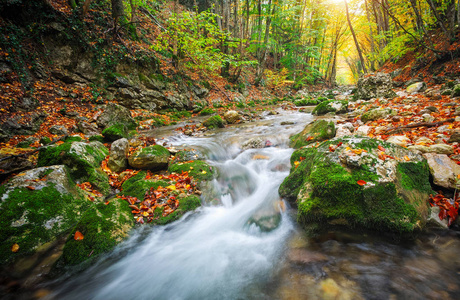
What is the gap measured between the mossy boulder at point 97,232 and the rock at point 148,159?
1.38 metres

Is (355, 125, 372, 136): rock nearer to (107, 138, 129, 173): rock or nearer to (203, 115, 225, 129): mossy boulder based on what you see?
(203, 115, 225, 129): mossy boulder

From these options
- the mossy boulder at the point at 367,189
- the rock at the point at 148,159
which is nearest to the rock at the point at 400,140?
the mossy boulder at the point at 367,189

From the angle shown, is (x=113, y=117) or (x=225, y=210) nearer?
(x=225, y=210)

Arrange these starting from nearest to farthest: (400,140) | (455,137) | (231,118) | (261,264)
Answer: (261,264)
(455,137)
(400,140)
(231,118)

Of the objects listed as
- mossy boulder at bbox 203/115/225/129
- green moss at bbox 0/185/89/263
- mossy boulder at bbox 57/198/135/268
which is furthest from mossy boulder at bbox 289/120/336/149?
green moss at bbox 0/185/89/263

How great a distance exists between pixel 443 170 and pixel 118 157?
5.92 m

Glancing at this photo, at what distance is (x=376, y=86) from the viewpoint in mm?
10383

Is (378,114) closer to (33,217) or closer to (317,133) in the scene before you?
(317,133)

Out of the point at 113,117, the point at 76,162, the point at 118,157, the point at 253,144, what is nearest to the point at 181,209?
the point at 118,157

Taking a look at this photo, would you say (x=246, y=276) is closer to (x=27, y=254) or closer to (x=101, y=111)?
(x=27, y=254)

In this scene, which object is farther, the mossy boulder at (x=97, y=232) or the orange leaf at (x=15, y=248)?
the mossy boulder at (x=97, y=232)

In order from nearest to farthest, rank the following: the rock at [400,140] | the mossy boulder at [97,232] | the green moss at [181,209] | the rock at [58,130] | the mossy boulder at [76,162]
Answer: the mossy boulder at [97,232] → the green moss at [181,209] → the rock at [400,140] → the mossy boulder at [76,162] → the rock at [58,130]

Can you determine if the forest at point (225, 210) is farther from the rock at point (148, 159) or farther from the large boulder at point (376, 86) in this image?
the large boulder at point (376, 86)

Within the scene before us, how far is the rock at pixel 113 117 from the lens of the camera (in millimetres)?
7232
